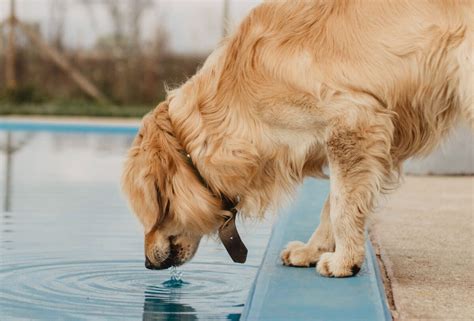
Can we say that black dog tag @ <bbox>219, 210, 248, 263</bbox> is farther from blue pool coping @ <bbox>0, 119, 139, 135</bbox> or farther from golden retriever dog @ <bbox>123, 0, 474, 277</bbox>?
blue pool coping @ <bbox>0, 119, 139, 135</bbox>

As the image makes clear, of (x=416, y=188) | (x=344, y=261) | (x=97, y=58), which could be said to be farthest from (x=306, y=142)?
(x=97, y=58)

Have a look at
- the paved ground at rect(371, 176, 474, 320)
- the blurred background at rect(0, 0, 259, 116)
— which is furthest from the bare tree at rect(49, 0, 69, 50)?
the paved ground at rect(371, 176, 474, 320)

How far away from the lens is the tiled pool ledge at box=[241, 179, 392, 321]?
352 cm

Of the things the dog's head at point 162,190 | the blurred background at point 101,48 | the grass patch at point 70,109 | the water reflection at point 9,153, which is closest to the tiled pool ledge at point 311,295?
the dog's head at point 162,190

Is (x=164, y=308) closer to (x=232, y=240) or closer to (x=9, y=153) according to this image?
(x=232, y=240)

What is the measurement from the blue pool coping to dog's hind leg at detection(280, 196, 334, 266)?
13250 millimetres

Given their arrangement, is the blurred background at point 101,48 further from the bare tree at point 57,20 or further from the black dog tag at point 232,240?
the black dog tag at point 232,240

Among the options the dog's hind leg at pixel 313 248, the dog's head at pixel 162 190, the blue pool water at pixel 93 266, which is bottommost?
the blue pool water at pixel 93 266

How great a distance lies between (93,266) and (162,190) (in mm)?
828

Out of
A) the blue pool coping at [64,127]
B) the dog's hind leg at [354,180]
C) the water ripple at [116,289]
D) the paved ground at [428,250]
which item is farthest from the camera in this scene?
the blue pool coping at [64,127]

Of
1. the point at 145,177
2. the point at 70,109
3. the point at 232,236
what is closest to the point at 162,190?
the point at 145,177

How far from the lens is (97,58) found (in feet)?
78.3

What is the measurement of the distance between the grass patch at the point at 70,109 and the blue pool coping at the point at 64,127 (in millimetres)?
2528

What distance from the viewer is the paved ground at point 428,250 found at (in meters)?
3.70
